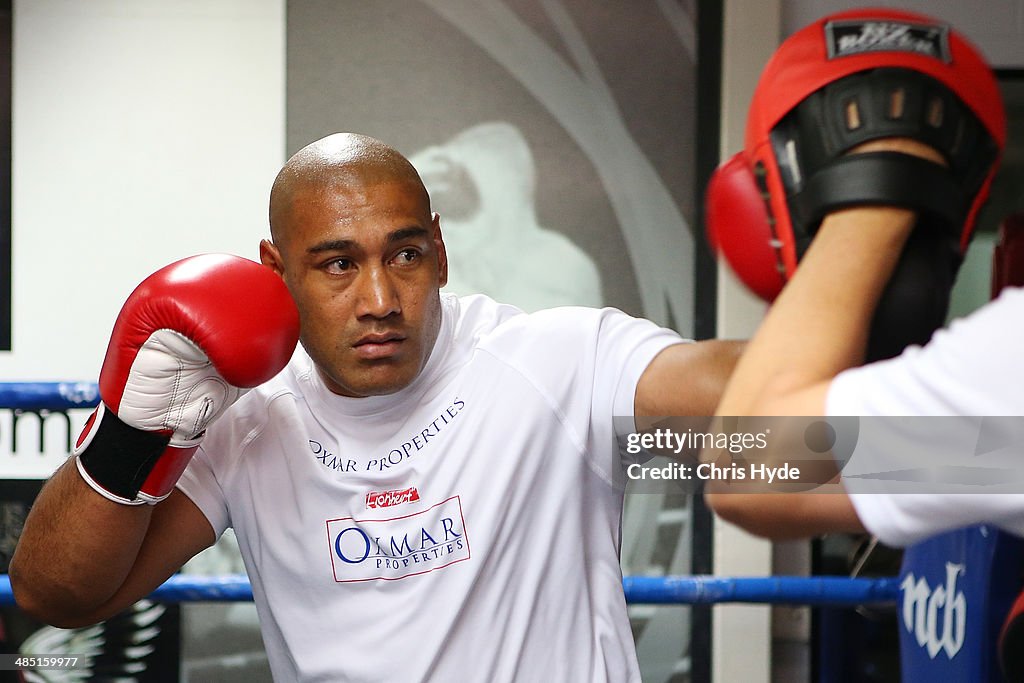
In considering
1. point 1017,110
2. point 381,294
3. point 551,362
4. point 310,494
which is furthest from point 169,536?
point 1017,110

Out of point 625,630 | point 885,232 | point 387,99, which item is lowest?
point 625,630

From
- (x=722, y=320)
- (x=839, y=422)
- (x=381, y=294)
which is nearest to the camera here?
(x=839, y=422)

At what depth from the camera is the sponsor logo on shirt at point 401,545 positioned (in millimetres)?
1184

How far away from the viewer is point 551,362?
4.12 feet

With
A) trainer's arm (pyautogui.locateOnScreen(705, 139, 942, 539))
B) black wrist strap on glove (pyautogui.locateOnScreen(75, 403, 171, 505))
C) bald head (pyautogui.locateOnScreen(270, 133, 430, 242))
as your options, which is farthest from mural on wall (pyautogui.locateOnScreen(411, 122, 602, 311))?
trainer's arm (pyautogui.locateOnScreen(705, 139, 942, 539))

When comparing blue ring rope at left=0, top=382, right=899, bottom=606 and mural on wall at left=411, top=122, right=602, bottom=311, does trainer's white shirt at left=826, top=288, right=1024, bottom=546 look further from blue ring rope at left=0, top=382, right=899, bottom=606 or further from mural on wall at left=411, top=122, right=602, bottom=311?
mural on wall at left=411, top=122, right=602, bottom=311

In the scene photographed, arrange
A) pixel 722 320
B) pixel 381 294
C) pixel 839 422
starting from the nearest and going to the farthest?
pixel 839 422 → pixel 381 294 → pixel 722 320

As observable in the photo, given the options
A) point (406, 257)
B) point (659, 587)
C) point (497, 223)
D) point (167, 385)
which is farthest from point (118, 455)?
point (497, 223)

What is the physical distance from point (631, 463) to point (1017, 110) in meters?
2.30

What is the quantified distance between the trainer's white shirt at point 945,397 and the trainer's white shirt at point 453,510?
536mm

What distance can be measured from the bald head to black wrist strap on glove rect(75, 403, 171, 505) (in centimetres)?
35

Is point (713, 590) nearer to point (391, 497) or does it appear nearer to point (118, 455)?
point (391, 497)

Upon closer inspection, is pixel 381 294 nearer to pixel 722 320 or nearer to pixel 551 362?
pixel 551 362

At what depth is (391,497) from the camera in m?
1.22
